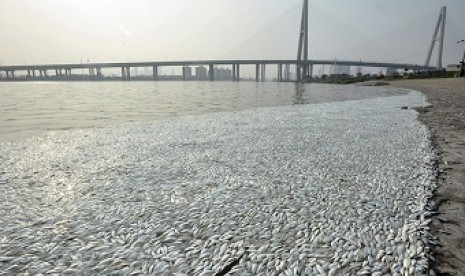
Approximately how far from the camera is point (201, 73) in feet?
392

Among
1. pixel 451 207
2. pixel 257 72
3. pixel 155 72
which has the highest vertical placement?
pixel 155 72

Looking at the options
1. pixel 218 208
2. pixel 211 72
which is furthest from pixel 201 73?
pixel 218 208

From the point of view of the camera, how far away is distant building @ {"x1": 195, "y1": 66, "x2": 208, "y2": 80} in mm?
118062

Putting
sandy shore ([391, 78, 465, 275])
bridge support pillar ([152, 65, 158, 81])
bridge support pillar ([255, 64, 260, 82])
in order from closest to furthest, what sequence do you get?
sandy shore ([391, 78, 465, 275]) < bridge support pillar ([255, 64, 260, 82]) < bridge support pillar ([152, 65, 158, 81])

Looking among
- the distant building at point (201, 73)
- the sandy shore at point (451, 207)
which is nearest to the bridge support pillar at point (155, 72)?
the distant building at point (201, 73)

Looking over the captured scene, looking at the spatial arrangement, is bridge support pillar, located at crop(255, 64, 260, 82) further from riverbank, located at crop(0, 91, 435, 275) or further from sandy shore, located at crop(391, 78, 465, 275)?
riverbank, located at crop(0, 91, 435, 275)

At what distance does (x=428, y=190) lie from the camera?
501 centimetres

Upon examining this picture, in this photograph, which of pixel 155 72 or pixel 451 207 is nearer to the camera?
pixel 451 207

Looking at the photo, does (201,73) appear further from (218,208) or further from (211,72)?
(218,208)

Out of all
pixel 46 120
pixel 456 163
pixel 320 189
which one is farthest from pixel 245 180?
pixel 46 120

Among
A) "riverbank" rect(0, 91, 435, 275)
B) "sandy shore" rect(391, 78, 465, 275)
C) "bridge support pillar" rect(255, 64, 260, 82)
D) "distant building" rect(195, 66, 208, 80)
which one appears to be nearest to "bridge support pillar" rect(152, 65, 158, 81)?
"distant building" rect(195, 66, 208, 80)

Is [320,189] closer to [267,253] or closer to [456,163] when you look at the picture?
[267,253]

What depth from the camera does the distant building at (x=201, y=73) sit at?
118m

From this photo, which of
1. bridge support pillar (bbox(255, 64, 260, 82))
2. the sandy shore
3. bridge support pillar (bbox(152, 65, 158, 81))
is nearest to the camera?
the sandy shore
